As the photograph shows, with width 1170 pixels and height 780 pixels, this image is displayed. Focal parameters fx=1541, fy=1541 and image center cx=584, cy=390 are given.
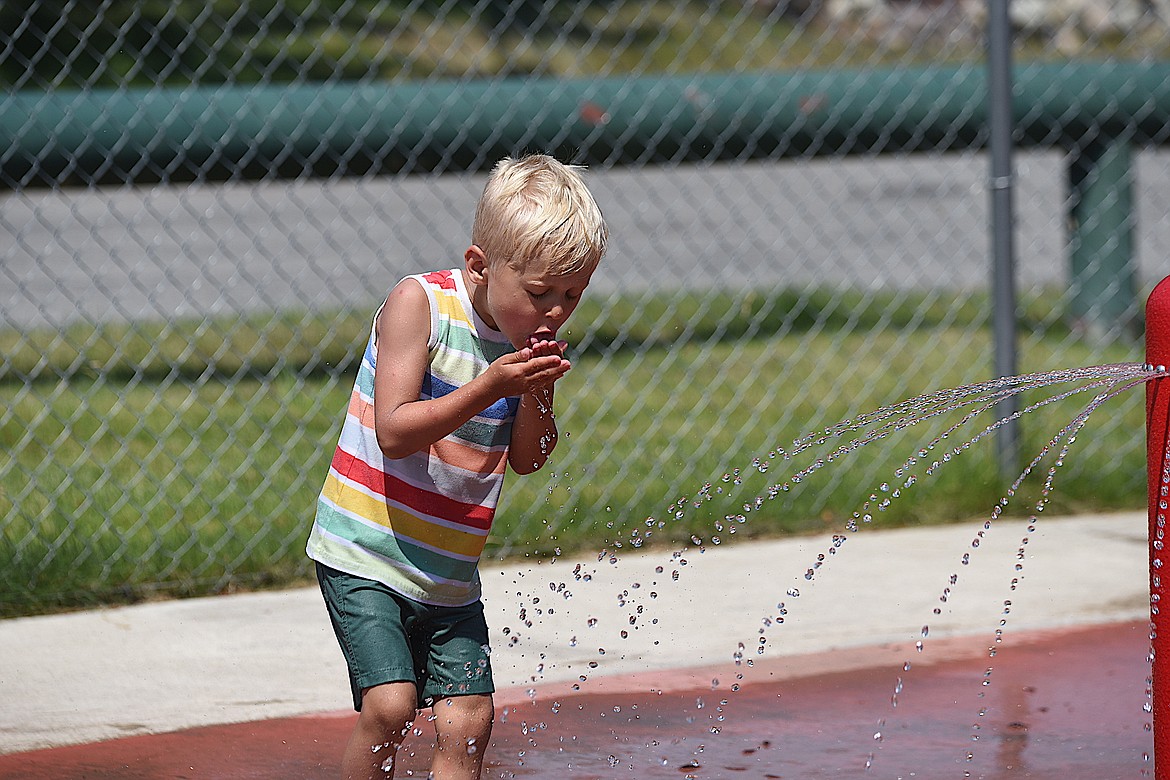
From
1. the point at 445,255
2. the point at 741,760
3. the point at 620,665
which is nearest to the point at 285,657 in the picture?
the point at 620,665

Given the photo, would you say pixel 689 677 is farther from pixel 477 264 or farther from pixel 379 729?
pixel 477 264

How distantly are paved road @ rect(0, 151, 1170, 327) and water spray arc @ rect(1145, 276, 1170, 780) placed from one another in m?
6.10

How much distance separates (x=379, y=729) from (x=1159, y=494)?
1238 millimetres

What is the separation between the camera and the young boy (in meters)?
2.24

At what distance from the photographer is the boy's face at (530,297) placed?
2.21 m

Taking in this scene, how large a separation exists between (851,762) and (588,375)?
340 cm

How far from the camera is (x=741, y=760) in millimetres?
2904

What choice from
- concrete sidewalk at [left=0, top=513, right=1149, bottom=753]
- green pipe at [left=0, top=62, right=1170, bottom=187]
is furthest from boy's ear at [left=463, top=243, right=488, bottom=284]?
green pipe at [left=0, top=62, right=1170, bottom=187]

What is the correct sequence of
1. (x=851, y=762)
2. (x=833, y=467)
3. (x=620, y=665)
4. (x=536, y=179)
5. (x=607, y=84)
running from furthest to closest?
(x=607, y=84)
(x=833, y=467)
(x=620, y=665)
(x=851, y=762)
(x=536, y=179)

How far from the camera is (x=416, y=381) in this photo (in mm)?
2291

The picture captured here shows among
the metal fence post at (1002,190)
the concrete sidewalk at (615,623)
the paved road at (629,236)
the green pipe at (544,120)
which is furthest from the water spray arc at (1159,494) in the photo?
the paved road at (629,236)

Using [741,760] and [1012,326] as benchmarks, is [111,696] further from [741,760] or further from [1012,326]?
[1012,326]

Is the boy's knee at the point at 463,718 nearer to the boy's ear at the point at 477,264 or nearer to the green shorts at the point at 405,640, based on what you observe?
the green shorts at the point at 405,640

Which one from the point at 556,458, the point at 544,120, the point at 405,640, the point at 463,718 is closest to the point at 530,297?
the point at 405,640
